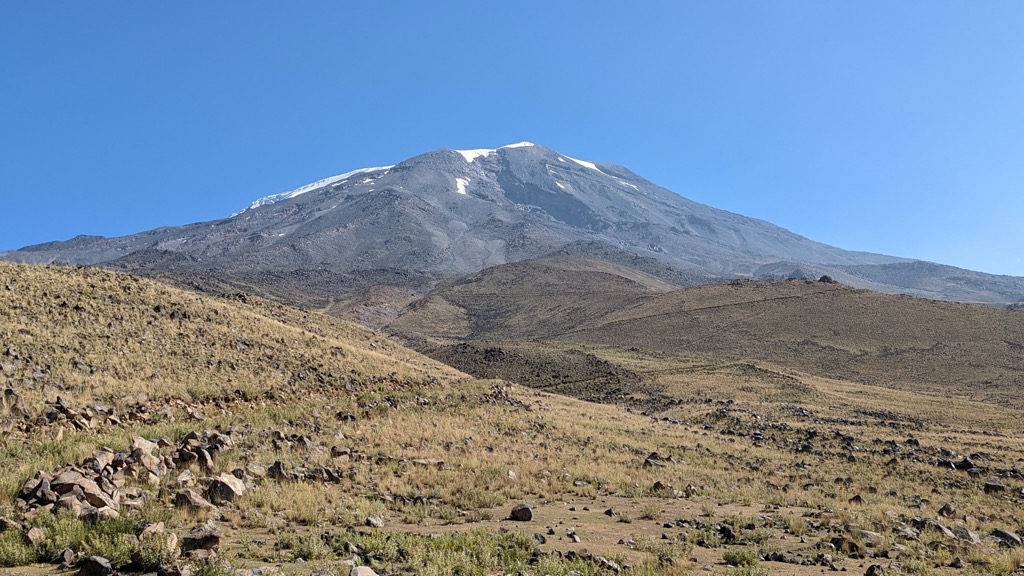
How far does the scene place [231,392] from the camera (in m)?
20.5

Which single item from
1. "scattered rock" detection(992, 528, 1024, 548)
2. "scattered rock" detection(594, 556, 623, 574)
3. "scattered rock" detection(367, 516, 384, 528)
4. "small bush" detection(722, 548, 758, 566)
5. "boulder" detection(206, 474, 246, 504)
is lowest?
"scattered rock" detection(992, 528, 1024, 548)

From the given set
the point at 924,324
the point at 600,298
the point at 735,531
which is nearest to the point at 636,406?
the point at 735,531

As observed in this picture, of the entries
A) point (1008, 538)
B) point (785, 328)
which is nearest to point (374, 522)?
point (1008, 538)

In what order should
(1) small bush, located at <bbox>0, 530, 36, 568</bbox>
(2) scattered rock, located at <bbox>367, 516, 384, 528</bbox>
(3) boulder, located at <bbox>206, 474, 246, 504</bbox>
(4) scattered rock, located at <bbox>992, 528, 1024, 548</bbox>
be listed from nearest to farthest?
(1) small bush, located at <bbox>0, 530, 36, 568</bbox> < (2) scattered rock, located at <bbox>367, 516, 384, 528</bbox> < (3) boulder, located at <bbox>206, 474, 246, 504</bbox> < (4) scattered rock, located at <bbox>992, 528, 1024, 548</bbox>

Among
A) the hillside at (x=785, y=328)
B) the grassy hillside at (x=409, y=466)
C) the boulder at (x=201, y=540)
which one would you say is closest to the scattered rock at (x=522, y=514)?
the grassy hillside at (x=409, y=466)

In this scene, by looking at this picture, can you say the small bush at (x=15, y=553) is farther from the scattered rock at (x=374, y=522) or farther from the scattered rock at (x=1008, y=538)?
the scattered rock at (x=1008, y=538)

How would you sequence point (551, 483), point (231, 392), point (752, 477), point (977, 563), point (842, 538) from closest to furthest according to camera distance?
point (977, 563)
point (842, 538)
point (551, 483)
point (752, 477)
point (231, 392)

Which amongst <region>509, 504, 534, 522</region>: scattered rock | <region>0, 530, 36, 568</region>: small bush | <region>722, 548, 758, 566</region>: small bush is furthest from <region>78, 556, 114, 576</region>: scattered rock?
<region>722, 548, 758, 566</region>: small bush

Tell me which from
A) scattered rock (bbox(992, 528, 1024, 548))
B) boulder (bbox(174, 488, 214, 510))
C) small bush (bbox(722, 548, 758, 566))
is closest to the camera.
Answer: small bush (bbox(722, 548, 758, 566))

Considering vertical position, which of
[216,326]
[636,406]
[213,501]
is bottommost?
[636,406]

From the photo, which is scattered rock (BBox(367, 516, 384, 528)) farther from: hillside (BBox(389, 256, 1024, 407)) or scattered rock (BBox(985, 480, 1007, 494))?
hillside (BBox(389, 256, 1024, 407))

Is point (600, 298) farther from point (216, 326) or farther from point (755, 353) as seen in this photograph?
point (216, 326)

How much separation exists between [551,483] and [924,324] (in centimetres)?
7932

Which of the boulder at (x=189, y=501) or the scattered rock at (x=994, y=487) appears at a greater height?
the boulder at (x=189, y=501)
